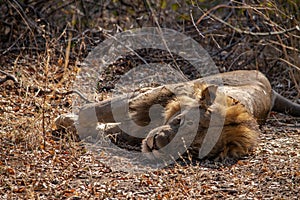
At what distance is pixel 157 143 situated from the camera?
491cm

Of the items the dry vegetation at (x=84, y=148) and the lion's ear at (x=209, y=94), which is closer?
the dry vegetation at (x=84, y=148)

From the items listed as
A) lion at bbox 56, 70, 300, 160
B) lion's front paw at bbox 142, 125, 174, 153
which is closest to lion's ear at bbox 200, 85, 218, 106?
lion at bbox 56, 70, 300, 160

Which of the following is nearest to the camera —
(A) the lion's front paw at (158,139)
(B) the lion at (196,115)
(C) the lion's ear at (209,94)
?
(A) the lion's front paw at (158,139)

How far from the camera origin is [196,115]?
202 inches

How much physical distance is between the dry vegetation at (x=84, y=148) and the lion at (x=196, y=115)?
6.3 inches

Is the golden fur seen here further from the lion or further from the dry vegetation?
the dry vegetation

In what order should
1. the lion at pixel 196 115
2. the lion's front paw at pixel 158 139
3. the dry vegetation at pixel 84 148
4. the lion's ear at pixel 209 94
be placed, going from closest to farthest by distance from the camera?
the dry vegetation at pixel 84 148
the lion's front paw at pixel 158 139
the lion at pixel 196 115
the lion's ear at pixel 209 94

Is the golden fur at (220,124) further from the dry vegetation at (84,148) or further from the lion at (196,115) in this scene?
the dry vegetation at (84,148)

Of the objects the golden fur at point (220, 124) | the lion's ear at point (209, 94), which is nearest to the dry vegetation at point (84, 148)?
the golden fur at point (220, 124)

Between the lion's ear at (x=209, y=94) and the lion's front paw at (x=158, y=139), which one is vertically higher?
the lion's ear at (x=209, y=94)

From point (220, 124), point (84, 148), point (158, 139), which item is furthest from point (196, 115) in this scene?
point (84, 148)

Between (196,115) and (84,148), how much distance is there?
97cm

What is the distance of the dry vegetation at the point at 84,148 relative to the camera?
4410 mm

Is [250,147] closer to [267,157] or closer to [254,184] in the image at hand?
[267,157]
